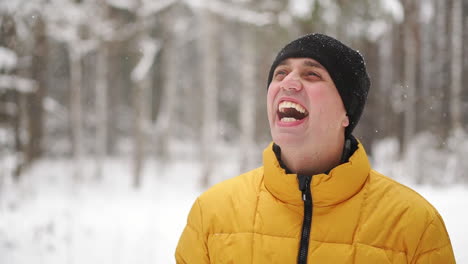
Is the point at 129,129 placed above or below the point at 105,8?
below

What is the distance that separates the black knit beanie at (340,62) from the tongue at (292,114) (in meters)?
0.24

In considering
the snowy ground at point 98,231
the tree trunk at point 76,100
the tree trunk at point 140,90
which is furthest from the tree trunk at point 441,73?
the tree trunk at point 76,100

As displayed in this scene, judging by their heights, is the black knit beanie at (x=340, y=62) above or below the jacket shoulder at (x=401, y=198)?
above

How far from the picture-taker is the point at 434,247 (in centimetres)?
155

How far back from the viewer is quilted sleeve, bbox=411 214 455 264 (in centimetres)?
153

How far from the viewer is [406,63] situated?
9.20 metres

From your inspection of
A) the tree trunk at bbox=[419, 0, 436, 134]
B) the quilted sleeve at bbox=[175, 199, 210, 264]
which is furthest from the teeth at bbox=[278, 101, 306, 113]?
the tree trunk at bbox=[419, 0, 436, 134]

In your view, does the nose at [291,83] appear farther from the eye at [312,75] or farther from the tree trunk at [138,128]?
the tree trunk at [138,128]

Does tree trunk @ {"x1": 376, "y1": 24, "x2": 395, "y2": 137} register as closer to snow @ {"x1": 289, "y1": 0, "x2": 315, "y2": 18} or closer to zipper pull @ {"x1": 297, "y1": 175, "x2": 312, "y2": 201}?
snow @ {"x1": 289, "y1": 0, "x2": 315, "y2": 18}

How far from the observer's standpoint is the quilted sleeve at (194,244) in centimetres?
179

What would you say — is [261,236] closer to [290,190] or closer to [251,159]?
[290,190]

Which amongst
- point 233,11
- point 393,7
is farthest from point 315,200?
point 233,11

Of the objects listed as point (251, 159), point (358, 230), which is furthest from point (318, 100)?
point (251, 159)

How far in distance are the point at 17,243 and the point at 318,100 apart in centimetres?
434
